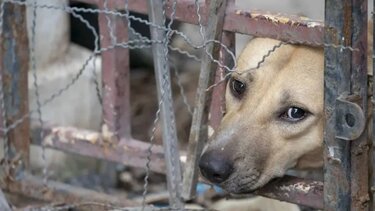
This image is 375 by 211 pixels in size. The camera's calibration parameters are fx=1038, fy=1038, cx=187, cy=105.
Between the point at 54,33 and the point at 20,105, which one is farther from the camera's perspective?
the point at 54,33

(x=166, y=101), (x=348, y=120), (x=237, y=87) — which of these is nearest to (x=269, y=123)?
(x=237, y=87)

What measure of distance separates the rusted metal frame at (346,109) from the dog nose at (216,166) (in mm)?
348

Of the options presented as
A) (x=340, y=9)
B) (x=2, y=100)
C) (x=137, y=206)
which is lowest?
(x=137, y=206)

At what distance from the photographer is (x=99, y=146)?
12.1 feet

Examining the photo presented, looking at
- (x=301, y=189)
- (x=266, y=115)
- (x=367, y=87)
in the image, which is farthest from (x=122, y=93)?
(x=367, y=87)

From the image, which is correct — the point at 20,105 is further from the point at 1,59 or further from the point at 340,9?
the point at 340,9

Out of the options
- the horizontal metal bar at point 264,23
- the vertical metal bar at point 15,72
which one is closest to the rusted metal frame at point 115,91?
the vertical metal bar at point 15,72

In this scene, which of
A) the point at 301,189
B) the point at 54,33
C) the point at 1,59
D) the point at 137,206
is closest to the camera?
the point at 301,189

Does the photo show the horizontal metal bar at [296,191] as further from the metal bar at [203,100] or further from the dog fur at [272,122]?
the metal bar at [203,100]

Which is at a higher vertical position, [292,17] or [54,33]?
[292,17]

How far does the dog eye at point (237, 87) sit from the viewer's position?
333 cm

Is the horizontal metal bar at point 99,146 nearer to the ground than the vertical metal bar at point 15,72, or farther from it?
nearer to the ground

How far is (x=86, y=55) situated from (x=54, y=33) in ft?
0.81

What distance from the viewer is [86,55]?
15.1ft
